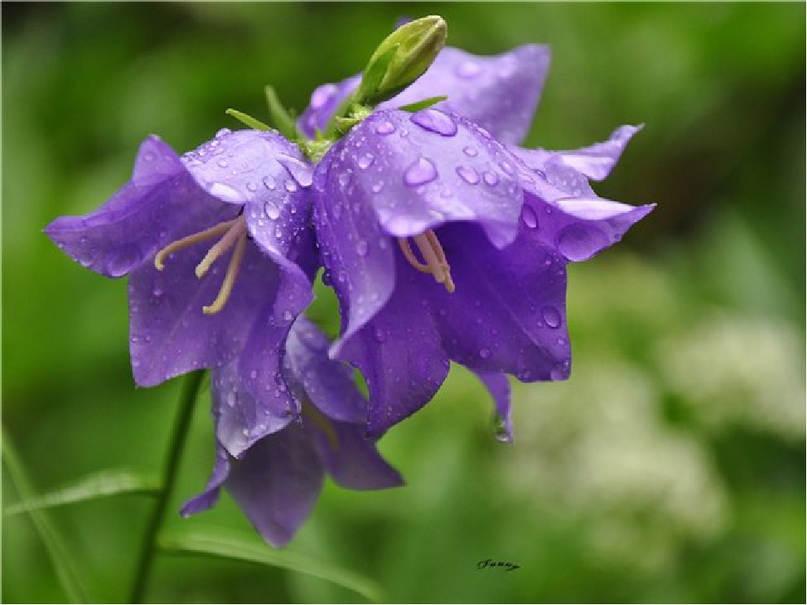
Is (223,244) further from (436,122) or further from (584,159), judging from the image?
(584,159)

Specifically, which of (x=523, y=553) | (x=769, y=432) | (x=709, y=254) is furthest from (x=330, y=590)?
(x=709, y=254)

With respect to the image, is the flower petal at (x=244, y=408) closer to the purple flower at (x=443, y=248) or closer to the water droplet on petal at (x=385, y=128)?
the purple flower at (x=443, y=248)

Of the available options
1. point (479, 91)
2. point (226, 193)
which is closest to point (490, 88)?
point (479, 91)

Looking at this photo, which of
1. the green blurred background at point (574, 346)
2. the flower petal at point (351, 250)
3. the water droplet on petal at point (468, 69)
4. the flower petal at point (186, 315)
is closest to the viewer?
the flower petal at point (351, 250)

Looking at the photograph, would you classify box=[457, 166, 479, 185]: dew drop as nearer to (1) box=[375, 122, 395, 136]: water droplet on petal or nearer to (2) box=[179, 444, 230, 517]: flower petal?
(1) box=[375, 122, 395, 136]: water droplet on petal

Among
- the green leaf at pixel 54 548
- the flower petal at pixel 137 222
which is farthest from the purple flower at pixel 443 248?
the green leaf at pixel 54 548

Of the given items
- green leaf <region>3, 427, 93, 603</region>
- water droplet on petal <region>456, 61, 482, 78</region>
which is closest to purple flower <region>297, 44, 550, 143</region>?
water droplet on petal <region>456, 61, 482, 78</region>
